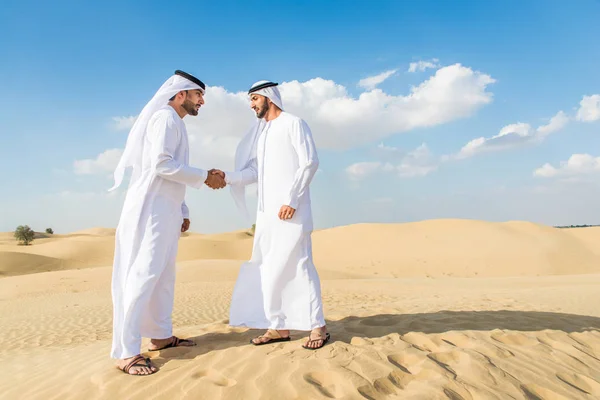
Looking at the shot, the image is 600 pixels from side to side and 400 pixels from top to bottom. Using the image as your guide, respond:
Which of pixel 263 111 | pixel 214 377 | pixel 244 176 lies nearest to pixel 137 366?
pixel 214 377

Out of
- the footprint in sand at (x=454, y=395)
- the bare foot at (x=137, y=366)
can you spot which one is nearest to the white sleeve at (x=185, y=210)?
the bare foot at (x=137, y=366)

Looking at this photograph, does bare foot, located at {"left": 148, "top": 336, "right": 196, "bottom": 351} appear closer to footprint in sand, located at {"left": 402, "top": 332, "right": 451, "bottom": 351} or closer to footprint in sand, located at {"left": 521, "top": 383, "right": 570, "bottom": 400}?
footprint in sand, located at {"left": 402, "top": 332, "right": 451, "bottom": 351}

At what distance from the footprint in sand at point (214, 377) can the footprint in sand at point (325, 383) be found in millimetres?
577

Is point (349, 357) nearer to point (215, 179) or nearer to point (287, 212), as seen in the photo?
point (287, 212)

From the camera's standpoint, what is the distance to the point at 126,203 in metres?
3.95

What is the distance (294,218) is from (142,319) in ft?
5.52

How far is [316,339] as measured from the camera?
3.80 m

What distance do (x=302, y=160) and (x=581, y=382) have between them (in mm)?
3066

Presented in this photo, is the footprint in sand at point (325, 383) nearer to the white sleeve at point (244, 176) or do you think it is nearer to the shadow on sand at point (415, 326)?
the shadow on sand at point (415, 326)

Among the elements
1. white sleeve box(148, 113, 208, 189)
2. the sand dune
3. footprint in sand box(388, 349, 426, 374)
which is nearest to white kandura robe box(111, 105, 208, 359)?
white sleeve box(148, 113, 208, 189)

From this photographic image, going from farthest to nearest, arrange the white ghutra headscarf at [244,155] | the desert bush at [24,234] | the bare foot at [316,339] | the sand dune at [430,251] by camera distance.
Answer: the desert bush at [24,234], the sand dune at [430,251], the white ghutra headscarf at [244,155], the bare foot at [316,339]

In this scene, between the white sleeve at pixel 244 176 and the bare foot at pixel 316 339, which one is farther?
the white sleeve at pixel 244 176

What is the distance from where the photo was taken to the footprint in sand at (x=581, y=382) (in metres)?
3.47

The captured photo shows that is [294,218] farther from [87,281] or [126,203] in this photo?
[87,281]
